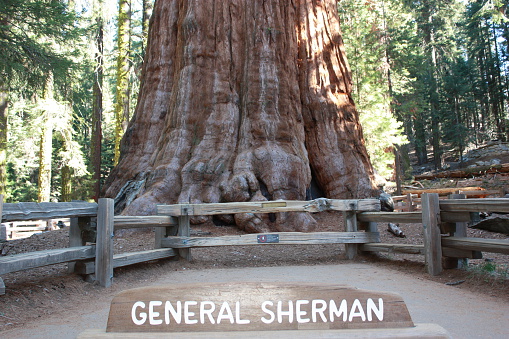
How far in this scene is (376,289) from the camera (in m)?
5.49

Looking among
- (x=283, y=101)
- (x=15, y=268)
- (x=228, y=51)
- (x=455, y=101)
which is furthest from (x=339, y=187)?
(x=455, y=101)

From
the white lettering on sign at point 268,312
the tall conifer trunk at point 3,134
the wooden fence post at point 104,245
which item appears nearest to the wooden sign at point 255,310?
the white lettering on sign at point 268,312

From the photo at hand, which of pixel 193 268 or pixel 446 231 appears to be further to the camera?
pixel 193 268

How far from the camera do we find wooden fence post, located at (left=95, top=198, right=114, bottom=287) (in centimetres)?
603

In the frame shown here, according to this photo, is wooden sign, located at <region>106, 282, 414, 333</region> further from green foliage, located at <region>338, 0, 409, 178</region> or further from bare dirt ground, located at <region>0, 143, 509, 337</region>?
green foliage, located at <region>338, 0, 409, 178</region>

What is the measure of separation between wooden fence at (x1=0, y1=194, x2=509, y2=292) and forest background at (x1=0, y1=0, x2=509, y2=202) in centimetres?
950

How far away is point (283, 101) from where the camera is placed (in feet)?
38.1

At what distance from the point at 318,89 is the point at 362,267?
7287mm

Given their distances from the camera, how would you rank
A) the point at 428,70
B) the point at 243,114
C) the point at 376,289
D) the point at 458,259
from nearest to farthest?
1. the point at 376,289
2. the point at 458,259
3. the point at 243,114
4. the point at 428,70

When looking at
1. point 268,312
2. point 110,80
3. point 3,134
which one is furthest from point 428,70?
point 268,312

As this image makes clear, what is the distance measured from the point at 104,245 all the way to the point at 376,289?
4124mm

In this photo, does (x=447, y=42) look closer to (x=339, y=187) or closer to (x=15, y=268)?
(x=339, y=187)

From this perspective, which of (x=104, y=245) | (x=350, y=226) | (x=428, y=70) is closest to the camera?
(x=104, y=245)

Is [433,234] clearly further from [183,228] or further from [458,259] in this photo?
[183,228]
